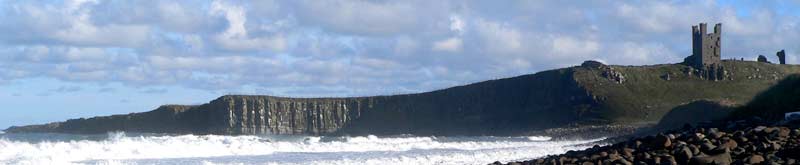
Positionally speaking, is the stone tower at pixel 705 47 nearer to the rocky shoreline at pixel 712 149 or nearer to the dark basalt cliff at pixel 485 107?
the dark basalt cliff at pixel 485 107

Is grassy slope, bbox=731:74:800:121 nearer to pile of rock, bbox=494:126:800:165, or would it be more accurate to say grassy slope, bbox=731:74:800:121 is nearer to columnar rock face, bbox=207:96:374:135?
pile of rock, bbox=494:126:800:165

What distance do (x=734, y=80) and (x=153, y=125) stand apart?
5402 cm

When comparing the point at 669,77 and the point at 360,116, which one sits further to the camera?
the point at 360,116

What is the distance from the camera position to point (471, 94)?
107 metres

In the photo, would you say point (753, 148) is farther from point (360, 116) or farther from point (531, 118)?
point (360, 116)

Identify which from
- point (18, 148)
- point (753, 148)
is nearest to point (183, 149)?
point (18, 148)

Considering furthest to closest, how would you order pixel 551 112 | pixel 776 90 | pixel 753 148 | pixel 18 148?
pixel 551 112, pixel 18 148, pixel 776 90, pixel 753 148

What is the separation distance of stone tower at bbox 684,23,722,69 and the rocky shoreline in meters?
77.6

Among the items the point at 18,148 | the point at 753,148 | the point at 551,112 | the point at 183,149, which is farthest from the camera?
the point at 551,112

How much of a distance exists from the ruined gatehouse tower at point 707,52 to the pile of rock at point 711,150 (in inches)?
3070

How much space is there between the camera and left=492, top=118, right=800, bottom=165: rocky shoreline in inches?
609

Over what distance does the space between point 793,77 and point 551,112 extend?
59.5 metres

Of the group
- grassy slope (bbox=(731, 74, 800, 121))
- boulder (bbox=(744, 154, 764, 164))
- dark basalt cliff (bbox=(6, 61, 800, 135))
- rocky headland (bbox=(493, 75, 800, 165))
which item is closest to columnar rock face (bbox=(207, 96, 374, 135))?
dark basalt cliff (bbox=(6, 61, 800, 135))

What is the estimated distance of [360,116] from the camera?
110m
